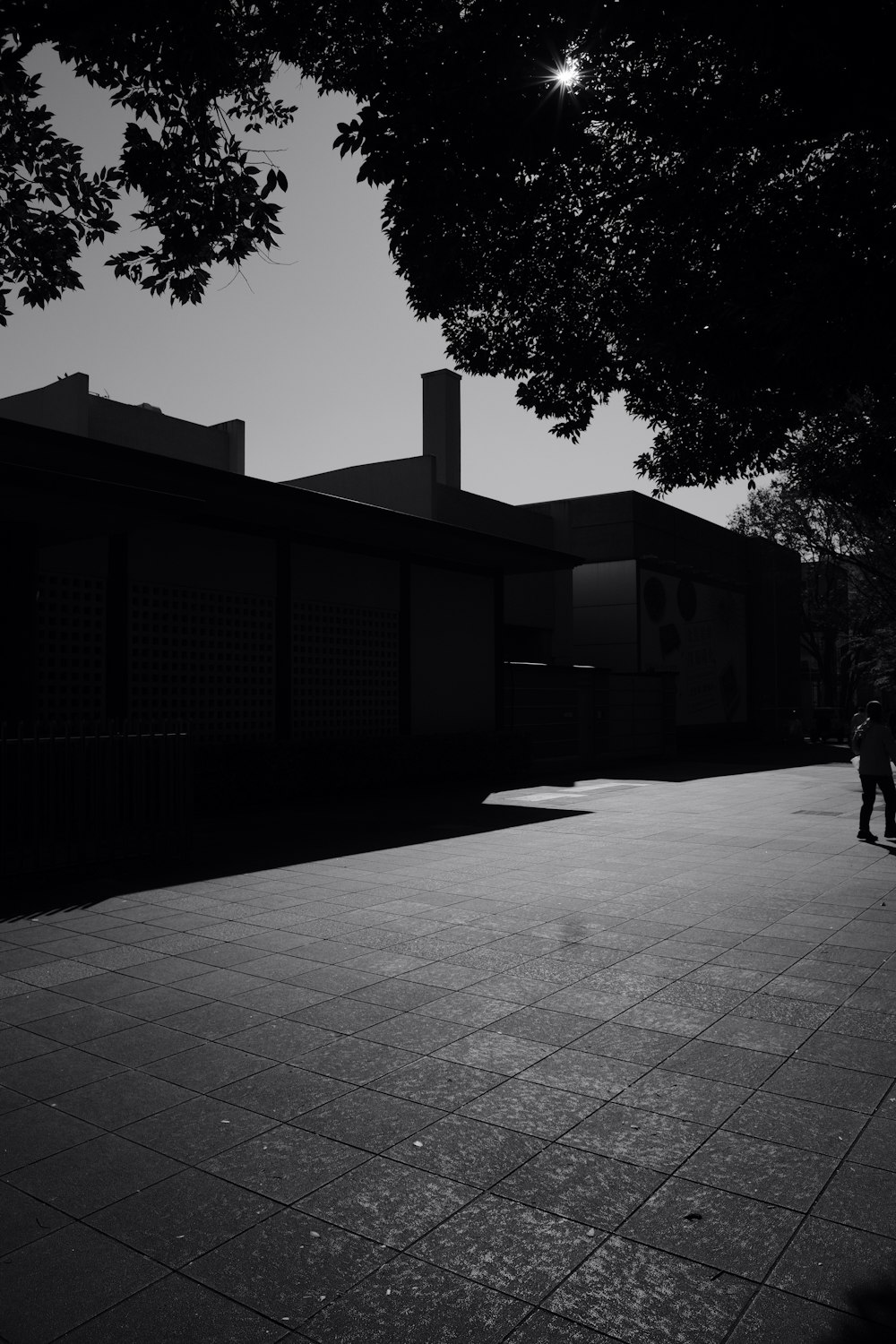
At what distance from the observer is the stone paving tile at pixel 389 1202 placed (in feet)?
10.4

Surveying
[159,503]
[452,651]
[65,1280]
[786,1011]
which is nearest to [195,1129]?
[65,1280]

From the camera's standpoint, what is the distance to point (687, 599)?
41562 millimetres

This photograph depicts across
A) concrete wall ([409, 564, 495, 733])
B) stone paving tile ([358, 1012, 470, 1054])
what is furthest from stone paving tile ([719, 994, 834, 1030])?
concrete wall ([409, 564, 495, 733])

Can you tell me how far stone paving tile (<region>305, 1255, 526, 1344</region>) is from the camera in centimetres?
265

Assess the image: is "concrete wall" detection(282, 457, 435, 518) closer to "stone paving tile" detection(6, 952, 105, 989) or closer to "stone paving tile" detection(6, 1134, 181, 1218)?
"stone paving tile" detection(6, 952, 105, 989)

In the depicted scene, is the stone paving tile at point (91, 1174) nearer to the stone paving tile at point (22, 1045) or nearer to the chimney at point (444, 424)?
the stone paving tile at point (22, 1045)

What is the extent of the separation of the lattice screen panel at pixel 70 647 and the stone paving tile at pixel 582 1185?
12467 millimetres

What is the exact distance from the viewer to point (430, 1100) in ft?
13.9

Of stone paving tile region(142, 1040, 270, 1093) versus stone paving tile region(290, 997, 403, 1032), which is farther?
stone paving tile region(290, 997, 403, 1032)

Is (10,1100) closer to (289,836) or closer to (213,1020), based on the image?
(213,1020)

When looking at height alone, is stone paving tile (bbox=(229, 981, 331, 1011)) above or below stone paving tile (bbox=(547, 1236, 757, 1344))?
above

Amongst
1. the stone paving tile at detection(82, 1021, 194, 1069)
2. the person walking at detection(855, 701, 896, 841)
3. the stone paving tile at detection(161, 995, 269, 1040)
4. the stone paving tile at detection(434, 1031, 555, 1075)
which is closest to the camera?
the stone paving tile at detection(434, 1031, 555, 1075)

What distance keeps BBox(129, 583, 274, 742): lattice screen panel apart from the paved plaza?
832 centimetres

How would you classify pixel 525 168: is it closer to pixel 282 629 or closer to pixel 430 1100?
pixel 430 1100
